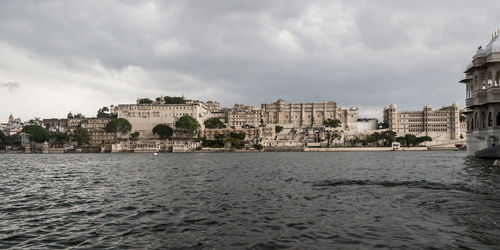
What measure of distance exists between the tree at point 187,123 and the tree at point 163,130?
3.98m

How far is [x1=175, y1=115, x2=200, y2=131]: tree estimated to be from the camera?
475 ft

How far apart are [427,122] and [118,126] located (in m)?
144

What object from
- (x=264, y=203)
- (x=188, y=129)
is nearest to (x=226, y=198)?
(x=264, y=203)

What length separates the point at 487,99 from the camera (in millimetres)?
41906

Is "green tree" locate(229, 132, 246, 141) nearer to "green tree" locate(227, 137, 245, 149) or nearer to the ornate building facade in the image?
"green tree" locate(227, 137, 245, 149)

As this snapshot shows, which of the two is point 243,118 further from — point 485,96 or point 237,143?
point 485,96

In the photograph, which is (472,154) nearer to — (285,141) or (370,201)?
(370,201)

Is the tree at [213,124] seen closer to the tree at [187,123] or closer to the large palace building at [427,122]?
the tree at [187,123]

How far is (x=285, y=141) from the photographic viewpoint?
142750 millimetres

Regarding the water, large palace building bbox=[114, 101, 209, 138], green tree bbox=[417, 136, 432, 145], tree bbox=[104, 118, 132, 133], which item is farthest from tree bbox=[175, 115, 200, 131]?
the water

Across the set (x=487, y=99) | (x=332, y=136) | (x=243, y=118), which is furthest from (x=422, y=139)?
(x=487, y=99)

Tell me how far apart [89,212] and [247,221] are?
22.7ft

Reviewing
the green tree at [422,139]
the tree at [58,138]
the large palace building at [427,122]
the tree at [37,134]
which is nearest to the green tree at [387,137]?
the green tree at [422,139]

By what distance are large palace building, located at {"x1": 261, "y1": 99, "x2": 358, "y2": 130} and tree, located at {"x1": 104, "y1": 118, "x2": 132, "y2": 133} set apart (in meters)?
70.7
